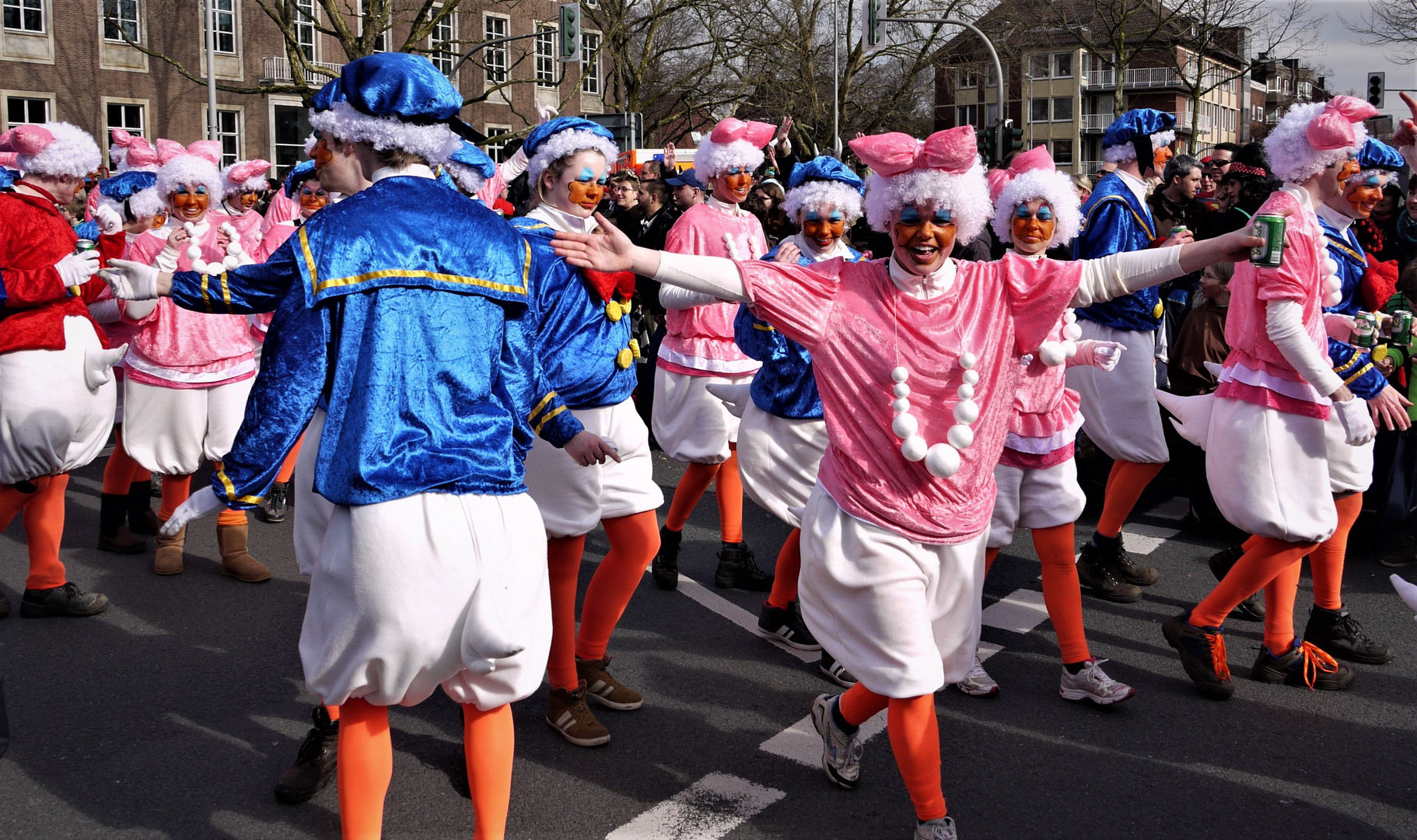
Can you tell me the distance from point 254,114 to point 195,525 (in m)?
32.8

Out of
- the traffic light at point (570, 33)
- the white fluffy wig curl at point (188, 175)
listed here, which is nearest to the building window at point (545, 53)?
the traffic light at point (570, 33)

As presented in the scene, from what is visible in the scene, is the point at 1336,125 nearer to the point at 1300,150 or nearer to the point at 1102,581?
the point at 1300,150

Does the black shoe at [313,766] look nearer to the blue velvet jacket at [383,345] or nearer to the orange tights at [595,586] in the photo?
the orange tights at [595,586]

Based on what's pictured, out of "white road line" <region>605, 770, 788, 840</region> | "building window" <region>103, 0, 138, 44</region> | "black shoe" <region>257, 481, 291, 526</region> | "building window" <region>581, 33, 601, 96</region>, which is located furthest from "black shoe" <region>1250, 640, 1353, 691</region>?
"building window" <region>581, 33, 601, 96</region>

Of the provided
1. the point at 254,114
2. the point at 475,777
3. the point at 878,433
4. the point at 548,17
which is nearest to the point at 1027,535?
the point at 878,433

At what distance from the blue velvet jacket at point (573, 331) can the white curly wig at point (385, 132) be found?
90 cm

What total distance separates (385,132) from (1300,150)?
3445 millimetres

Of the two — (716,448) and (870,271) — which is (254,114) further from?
(870,271)

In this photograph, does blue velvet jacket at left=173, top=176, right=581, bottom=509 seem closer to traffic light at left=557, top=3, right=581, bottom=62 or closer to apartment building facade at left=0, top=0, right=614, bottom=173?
traffic light at left=557, top=3, right=581, bottom=62

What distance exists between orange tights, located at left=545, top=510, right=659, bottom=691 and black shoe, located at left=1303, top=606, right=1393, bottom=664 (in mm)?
2755

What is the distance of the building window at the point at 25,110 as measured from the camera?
107 ft

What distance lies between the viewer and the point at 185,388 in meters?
6.26

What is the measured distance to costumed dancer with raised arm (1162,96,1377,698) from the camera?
4.43 meters

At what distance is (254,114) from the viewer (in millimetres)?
36781
